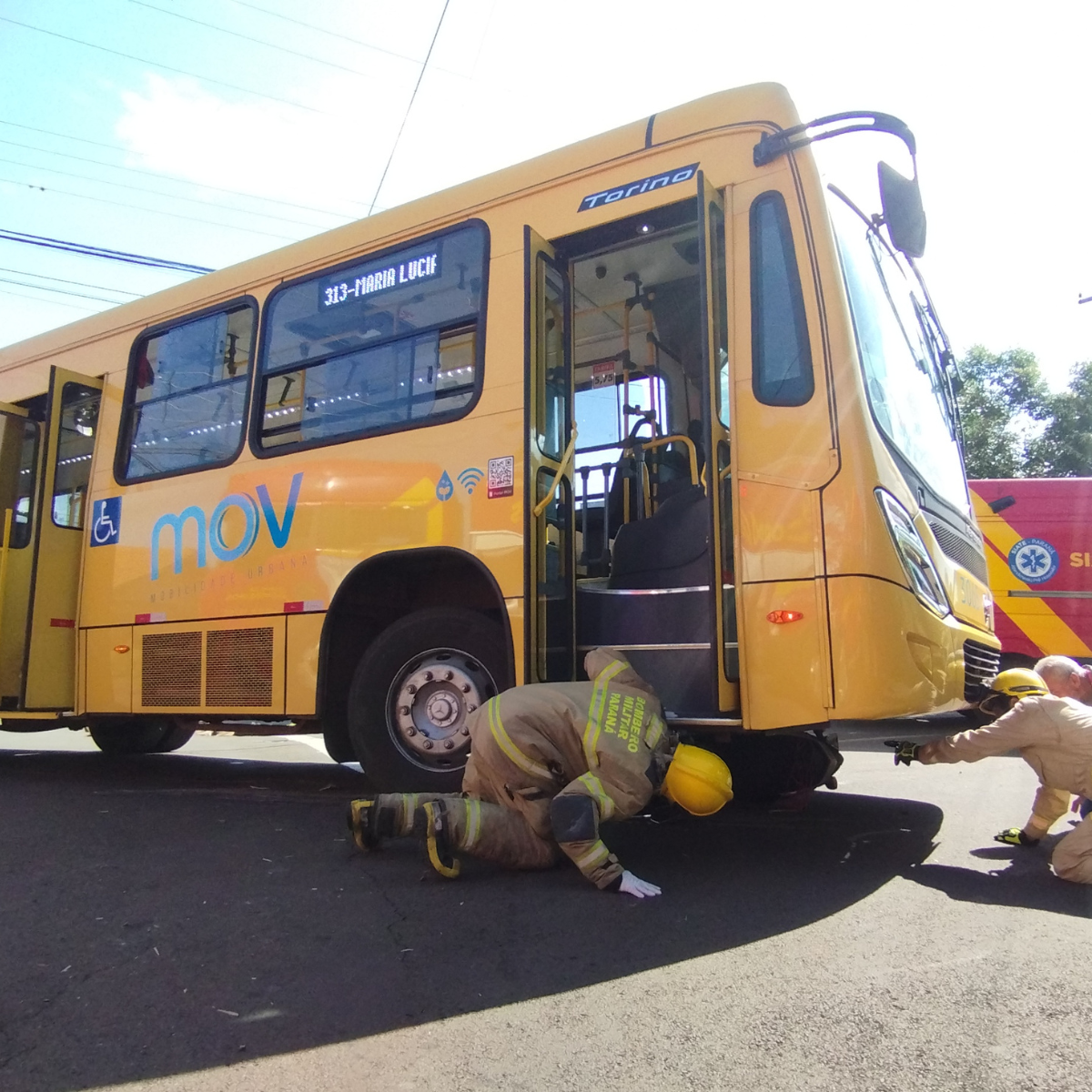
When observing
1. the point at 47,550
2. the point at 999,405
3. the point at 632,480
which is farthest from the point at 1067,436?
the point at 47,550

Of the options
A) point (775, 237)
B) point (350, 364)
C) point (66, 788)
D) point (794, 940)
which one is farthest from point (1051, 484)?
point (66, 788)

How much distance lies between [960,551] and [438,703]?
259 cm

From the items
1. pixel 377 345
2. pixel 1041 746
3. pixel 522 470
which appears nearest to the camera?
pixel 1041 746

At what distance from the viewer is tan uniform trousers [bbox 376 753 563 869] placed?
11.7ft

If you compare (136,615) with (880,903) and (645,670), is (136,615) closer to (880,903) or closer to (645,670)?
(645,670)

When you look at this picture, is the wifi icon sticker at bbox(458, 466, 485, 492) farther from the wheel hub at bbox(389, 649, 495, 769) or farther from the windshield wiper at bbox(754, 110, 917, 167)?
the windshield wiper at bbox(754, 110, 917, 167)

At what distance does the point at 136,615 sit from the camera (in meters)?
5.94

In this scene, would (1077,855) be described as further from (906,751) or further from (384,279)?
(384,279)

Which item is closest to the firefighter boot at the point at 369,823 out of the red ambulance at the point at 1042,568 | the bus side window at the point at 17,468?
the bus side window at the point at 17,468

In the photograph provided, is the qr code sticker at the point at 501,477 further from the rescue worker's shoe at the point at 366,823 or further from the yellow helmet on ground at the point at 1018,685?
the yellow helmet on ground at the point at 1018,685

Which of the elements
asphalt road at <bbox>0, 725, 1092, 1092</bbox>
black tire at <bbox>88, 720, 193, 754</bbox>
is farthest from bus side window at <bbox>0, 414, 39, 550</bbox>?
asphalt road at <bbox>0, 725, 1092, 1092</bbox>

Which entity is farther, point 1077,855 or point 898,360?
point 898,360

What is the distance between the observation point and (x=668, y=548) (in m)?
4.32

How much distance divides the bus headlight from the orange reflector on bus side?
0.45 meters
